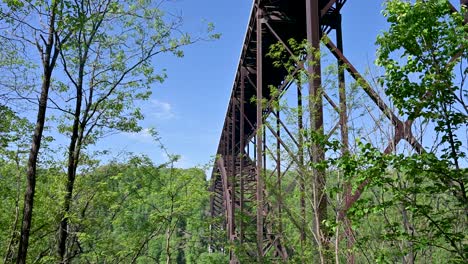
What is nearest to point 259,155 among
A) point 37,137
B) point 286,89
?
point 286,89

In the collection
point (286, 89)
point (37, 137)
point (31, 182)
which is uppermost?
point (286, 89)

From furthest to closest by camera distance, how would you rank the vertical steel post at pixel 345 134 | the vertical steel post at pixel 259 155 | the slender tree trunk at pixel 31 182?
the vertical steel post at pixel 259 155 < the vertical steel post at pixel 345 134 < the slender tree trunk at pixel 31 182

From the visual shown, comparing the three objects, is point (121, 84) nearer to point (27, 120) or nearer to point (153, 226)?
point (27, 120)

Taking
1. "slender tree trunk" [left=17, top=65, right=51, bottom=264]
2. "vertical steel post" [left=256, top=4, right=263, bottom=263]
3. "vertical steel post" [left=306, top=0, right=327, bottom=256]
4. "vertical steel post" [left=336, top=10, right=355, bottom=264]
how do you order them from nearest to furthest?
"slender tree trunk" [left=17, top=65, right=51, bottom=264], "vertical steel post" [left=336, top=10, right=355, bottom=264], "vertical steel post" [left=306, top=0, right=327, bottom=256], "vertical steel post" [left=256, top=4, right=263, bottom=263]

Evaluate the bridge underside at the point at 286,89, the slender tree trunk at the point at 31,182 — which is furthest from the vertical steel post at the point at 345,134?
the slender tree trunk at the point at 31,182

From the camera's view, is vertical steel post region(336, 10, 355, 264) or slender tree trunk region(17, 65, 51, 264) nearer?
slender tree trunk region(17, 65, 51, 264)

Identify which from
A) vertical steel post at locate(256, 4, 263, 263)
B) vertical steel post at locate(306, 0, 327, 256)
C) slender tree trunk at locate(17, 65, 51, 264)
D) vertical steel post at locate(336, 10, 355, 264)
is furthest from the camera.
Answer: vertical steel post at locate(256, 4, 263, 263)

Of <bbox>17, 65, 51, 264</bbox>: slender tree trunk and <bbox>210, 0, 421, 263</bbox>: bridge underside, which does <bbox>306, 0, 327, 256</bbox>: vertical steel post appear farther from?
<bbox>17, 65, 51, 264</bbox>: slender tree trunk

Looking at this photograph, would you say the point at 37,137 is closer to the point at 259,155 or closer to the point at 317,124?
the point at 317,124

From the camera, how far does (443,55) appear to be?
12.5ft

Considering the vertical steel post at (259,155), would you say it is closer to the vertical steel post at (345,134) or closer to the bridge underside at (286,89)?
the bridge underside at (286,89)

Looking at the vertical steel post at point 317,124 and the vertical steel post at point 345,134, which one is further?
the vertical steel post at point 317,124

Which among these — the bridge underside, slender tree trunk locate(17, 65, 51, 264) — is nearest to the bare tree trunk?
slender tree trunk locate(17, 65, 51, 264)

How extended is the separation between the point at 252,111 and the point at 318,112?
51.1 feet
